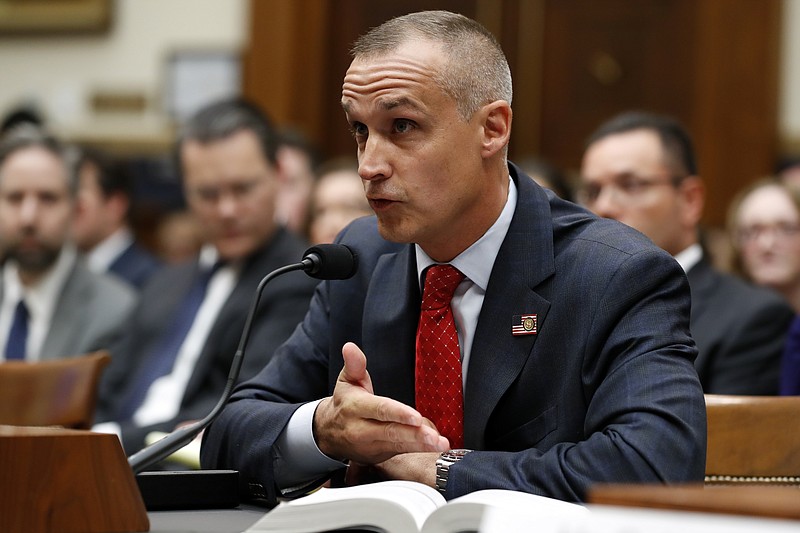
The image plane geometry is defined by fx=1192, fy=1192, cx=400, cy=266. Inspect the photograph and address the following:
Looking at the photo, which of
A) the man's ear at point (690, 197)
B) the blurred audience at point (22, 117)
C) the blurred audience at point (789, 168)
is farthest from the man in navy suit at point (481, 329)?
the blurred audience at point (22, 117)

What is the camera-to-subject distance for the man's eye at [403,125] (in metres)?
2.00

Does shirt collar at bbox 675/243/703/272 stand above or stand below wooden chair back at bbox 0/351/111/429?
above

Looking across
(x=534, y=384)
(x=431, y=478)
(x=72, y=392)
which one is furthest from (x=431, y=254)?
(x=72, y=392)

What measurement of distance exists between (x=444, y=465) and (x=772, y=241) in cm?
297

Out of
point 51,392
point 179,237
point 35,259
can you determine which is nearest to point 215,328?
point 51,392

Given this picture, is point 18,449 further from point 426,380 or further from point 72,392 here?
point 72,392

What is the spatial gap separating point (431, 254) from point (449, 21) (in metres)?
0.41

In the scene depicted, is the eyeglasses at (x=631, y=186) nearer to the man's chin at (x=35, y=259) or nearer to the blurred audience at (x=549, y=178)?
the blurred audience at (x=549, y=178)

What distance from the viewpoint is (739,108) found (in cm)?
609

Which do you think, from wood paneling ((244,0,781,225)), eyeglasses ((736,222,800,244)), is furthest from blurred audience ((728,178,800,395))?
wood paneling ((244,0,781,225))

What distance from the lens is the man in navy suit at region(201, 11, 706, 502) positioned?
1.79 meters

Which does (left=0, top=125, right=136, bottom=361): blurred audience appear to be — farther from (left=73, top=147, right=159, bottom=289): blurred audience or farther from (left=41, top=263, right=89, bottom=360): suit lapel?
(left=73, top=147, right=159, bottom=289): blurred audience

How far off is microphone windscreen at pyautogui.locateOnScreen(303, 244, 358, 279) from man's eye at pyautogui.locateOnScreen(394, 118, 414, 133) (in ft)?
0.72

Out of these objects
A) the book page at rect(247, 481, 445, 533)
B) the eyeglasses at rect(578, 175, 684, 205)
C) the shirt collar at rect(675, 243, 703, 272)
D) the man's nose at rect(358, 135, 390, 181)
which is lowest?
the shirt collar at rect(675, 243, 703, 272)
